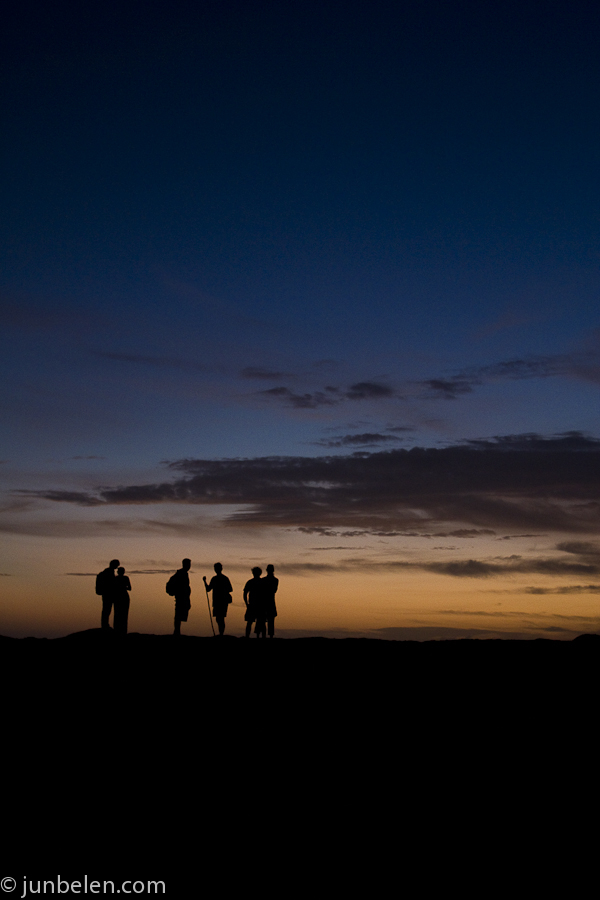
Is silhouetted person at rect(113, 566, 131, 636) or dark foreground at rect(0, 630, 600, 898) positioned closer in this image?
dark foreground at rect(0, 630, 600, 898)

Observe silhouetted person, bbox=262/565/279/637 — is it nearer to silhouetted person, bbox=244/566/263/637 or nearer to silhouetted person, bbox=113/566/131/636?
silhouetted person, bbox=244/566/263/637

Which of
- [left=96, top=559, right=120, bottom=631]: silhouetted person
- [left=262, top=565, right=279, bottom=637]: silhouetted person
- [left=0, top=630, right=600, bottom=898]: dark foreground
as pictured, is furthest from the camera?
[left=262, top=565, right=279, bottom=637]: silhouetted person

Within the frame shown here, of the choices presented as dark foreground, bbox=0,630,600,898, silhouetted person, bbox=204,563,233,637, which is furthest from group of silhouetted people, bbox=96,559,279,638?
dark foreground, bbox=0,630,600,898

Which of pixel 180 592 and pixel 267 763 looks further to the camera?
pixel 180 592

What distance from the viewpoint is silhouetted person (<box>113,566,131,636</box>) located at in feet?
68.9

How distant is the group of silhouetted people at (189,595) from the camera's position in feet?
68.9

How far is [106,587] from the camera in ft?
68.7

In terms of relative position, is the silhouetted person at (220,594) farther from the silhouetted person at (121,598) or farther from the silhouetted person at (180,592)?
the silhouetted person at (121,598)

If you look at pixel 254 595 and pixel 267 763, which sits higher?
pixel 254 595

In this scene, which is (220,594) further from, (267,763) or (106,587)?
(267,763)

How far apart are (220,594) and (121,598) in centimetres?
264

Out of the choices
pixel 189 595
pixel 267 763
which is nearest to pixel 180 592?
pixel 189 595

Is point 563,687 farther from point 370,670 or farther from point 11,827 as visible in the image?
point 11,827

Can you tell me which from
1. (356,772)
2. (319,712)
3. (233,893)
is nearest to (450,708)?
(319,712)
